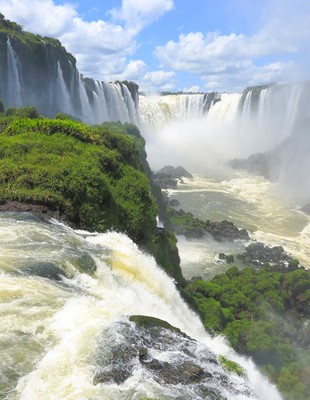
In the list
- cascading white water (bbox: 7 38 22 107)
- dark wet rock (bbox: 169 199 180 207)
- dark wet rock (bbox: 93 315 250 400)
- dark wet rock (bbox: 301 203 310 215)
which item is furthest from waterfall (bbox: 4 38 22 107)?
dark wet rock (bbox: 93 315 250 400)

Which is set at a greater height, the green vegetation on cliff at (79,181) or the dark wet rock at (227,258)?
the green vegetation on cliff at (79,181)

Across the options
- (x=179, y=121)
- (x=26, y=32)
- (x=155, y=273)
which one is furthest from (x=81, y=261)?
(x=179, y=121)

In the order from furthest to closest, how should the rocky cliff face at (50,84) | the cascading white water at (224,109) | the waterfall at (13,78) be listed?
the cascading white water at (224,109)
the rocky cliff face at (50,84)
the waterfall at (13,78)

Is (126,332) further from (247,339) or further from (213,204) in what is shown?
(213,204)

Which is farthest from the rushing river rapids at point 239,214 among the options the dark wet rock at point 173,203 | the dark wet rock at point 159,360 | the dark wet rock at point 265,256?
the dark wet rock at point 159,360

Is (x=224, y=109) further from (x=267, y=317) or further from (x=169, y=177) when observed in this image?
(x=267, y=317)

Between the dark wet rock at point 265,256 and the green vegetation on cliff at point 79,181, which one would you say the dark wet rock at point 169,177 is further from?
the green vegetation on cliff at point 79,181
